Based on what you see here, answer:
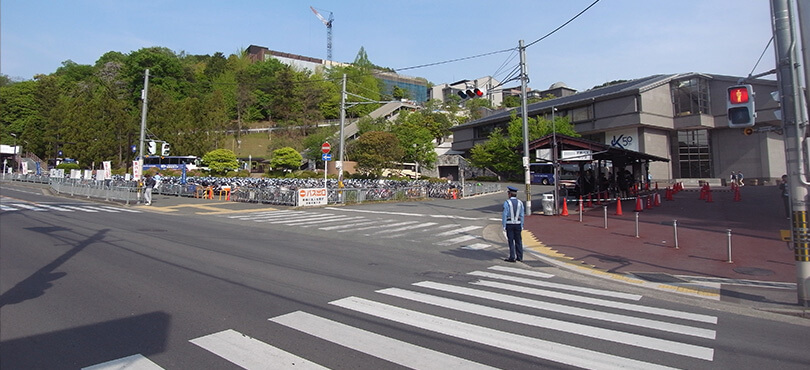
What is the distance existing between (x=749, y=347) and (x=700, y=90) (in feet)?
172

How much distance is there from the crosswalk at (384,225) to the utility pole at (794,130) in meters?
7.33

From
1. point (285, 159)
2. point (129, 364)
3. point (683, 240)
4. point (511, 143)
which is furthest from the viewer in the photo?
point (285, 159)

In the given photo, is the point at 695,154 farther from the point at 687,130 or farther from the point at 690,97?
the point at 690,97

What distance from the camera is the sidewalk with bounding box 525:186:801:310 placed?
8.20 meters

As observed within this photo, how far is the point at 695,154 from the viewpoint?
160ft

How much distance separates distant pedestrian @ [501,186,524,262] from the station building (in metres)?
36.8

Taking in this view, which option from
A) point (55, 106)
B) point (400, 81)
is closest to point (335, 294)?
point (55, 106)

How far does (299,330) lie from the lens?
16.6 ft

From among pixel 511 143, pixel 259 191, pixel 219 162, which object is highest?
pixel 511 143

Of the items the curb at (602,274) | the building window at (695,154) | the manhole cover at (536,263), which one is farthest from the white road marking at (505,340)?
the building window at (695,154)

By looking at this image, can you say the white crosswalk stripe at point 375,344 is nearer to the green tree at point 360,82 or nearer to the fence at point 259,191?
the fence at point 259,191

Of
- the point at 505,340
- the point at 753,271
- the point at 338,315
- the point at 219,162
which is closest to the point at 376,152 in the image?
the point at 219,162

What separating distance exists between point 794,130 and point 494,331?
6.11 meters

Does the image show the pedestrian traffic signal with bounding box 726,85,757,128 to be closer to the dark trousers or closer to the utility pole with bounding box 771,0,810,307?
the utility pole with bounding box 771,0,810,307
